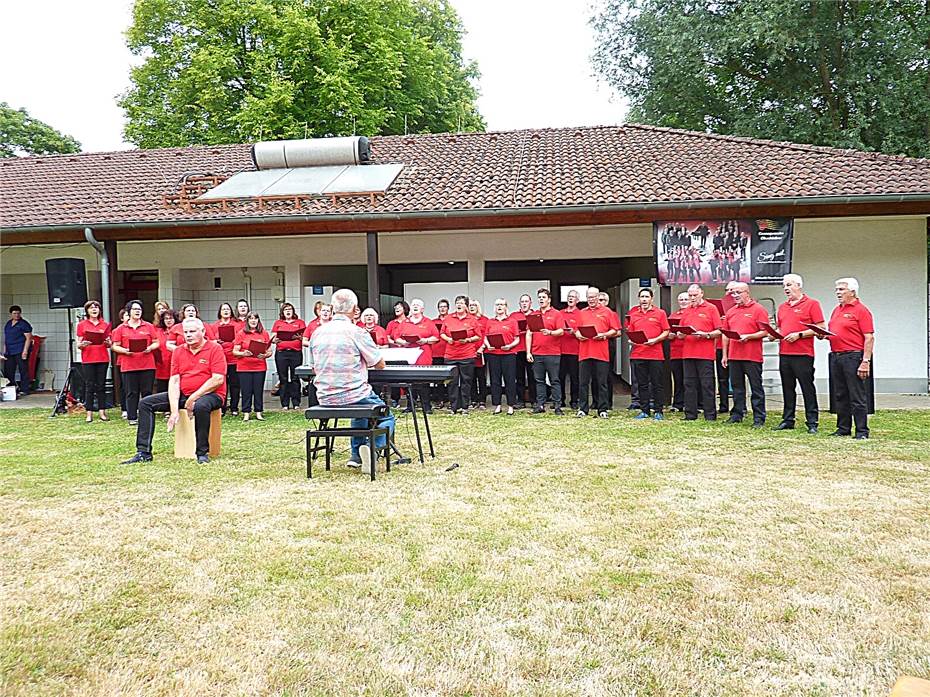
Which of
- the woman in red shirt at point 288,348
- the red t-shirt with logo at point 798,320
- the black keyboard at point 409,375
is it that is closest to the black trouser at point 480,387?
the woman in red shirt at point 288,348

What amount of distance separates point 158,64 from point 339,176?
1678 cm

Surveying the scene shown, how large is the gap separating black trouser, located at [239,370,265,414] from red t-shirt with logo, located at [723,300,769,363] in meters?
6.08

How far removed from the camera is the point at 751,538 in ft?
14.6

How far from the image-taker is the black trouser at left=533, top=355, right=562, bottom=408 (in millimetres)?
10633

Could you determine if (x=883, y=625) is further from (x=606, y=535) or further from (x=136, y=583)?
(x=136, y=583)

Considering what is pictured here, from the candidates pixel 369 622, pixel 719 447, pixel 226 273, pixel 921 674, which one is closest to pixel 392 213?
pixel 226 273

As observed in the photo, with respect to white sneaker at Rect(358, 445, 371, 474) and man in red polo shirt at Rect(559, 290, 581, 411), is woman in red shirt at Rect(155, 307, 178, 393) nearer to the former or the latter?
white sneaker at Rect(358, 445, 371, 474)

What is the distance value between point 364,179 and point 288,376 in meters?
3.67

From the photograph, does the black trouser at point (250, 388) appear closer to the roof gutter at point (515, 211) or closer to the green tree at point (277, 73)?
the roof gutter at point (515, 211)

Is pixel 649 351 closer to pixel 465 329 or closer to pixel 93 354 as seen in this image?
pixel 465 329

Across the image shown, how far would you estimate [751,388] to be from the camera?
9320mm

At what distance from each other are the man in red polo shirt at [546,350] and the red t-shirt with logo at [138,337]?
16.0ft

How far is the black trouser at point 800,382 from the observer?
28.2ft

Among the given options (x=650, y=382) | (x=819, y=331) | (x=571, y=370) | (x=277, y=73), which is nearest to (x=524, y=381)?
(x=571, y=370)
